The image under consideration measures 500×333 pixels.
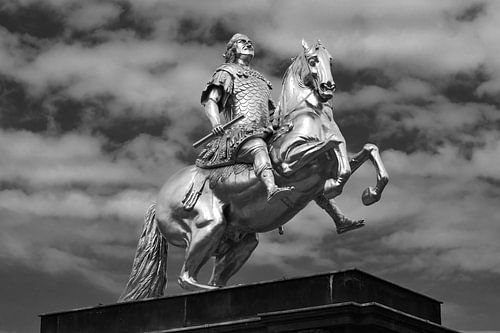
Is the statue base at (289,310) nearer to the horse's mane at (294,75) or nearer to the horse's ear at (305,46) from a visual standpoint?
the horse's mane at (294,75)

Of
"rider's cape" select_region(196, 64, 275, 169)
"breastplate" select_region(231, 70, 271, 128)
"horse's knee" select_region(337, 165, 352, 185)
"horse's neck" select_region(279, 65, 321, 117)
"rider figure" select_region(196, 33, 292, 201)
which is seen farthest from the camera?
"breastplate" select_region(231, 70, 271, 128)

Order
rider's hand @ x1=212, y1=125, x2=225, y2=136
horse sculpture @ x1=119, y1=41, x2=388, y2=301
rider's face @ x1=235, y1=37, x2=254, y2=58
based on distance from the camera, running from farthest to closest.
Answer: rider's face @ x1=235, y1=37, x2=254, y2=58
rider's hand @ x1=212, y1=125, x2=225, y2=136
horse sculpture @ x1=119, y1=41, x2=388, y2=301

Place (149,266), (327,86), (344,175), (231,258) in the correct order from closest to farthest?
(344,175)
(327,86)
(231,258)
(149,266)

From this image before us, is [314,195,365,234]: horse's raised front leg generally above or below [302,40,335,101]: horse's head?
below

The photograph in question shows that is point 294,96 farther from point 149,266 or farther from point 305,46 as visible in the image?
point 149,266

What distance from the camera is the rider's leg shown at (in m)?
13.7

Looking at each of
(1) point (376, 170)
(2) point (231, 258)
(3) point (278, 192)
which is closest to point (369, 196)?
(1) point (376, 170)

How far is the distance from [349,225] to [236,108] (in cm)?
255

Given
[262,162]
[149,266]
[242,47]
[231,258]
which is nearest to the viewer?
[262,162]

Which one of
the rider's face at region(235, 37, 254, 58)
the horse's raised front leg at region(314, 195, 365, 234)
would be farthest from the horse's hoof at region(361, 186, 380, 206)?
the rider's face at region(235, 37, 254, 58)

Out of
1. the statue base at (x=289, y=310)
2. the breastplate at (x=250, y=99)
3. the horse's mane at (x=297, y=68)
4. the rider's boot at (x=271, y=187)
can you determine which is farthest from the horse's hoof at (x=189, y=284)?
the horse's mane at (x=297, y=68)

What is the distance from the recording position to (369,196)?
13859mm

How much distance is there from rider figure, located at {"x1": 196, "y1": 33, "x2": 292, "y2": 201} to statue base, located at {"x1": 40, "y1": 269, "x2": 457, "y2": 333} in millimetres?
2084

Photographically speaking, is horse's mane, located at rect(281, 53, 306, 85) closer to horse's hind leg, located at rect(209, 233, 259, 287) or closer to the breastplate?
the breastplate
